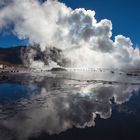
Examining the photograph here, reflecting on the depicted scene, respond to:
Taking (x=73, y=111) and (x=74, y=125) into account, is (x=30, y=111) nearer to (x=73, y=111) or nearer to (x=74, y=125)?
(x=73, y=111)

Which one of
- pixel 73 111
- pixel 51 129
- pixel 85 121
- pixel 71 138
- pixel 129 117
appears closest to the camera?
pixel 71 138

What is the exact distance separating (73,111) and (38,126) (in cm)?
633

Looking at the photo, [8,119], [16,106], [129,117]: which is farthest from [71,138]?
[16,106]

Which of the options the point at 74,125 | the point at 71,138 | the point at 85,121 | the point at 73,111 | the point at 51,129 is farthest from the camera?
the point at 73,111

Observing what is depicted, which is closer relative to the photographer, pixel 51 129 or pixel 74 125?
pixel 51 129

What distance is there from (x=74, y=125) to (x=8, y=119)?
5.23m

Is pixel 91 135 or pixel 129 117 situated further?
pixel 129 117

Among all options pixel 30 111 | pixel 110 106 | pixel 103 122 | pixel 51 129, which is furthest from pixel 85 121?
pixel 110 106

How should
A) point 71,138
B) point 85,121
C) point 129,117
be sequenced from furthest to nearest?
point 129,117 < point 85,121 < point 71,138

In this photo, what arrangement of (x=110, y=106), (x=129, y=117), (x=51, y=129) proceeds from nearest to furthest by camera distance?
1. (x=51, y=129)
2. (x=129, y=117)
3. (x=110, y=106)

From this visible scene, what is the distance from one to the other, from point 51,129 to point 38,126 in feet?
3.77

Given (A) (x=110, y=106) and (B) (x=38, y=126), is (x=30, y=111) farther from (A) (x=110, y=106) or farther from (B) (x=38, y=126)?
(A) (x=110, y=106)

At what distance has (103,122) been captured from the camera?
858 inches

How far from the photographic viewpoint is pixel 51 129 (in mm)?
19469
